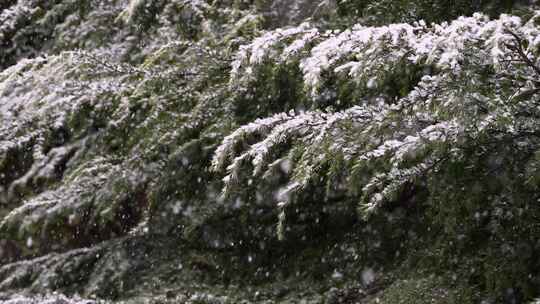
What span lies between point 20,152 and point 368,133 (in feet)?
8.28

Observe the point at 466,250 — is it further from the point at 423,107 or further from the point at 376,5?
the point at 376,5

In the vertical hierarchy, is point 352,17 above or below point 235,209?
above

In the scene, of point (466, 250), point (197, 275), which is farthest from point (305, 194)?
point (466, 250)

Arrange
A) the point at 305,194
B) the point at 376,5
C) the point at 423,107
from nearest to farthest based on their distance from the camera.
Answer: the point at 423,107 → the point at 376,5 → the point at 305,194

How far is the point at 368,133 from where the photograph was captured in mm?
1944

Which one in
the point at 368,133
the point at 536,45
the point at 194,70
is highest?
the point at 536,45

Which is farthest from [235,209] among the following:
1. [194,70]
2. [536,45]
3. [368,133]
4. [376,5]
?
[536,45]

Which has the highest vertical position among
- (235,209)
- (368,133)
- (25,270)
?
(368,133)

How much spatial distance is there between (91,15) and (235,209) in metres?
2.02

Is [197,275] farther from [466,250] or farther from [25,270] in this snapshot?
[466,250]

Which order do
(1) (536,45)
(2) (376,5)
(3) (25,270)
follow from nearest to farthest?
1. (1) (536,45)
2. (2) (376,5)
3. (3) (25,270)

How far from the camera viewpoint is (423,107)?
1844 mm

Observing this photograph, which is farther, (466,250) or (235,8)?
(235,8)

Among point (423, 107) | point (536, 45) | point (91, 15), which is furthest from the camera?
point (91, 15)
